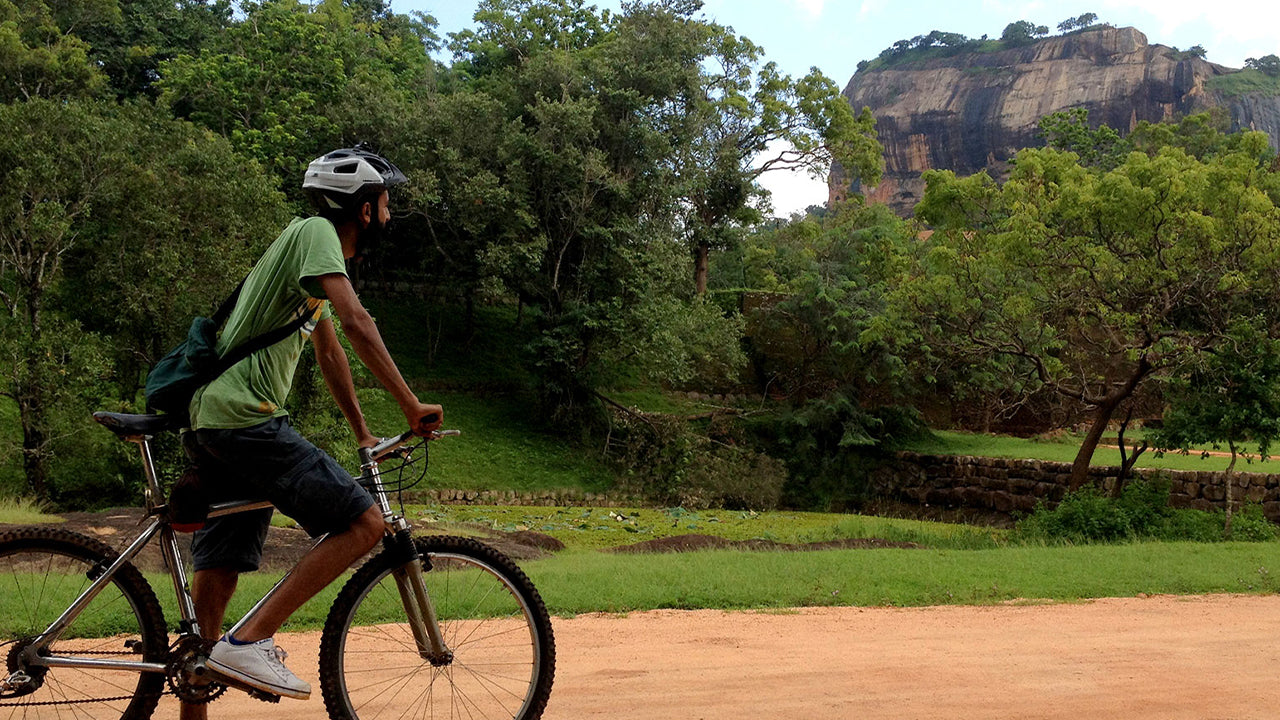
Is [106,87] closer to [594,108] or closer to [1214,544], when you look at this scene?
[594,108]

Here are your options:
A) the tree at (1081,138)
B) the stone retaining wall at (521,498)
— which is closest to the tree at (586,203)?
the stone retaining wall at (521,498)

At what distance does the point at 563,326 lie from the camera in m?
28.0

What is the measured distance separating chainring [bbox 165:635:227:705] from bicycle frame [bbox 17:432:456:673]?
1.2 inches

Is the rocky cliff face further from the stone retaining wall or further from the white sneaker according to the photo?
the white sneaker

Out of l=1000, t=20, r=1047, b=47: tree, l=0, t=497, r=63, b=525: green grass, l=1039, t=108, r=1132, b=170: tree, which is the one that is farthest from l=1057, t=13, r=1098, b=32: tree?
l=0, t=497, r=63, b=525: green grass

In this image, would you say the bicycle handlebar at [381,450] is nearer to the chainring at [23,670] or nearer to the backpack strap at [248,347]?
the backpack strap at [248,347]

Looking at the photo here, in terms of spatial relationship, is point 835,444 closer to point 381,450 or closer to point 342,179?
point 381,450

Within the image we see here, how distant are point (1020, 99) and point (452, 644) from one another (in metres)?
90.7

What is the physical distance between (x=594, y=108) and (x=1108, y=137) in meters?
30.0

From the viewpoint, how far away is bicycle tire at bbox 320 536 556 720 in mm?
3436

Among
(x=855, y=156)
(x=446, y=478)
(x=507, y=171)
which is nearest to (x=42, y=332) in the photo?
(x=446, y=478)

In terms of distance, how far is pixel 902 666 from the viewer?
540cm

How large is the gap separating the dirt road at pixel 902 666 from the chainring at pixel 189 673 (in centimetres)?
80

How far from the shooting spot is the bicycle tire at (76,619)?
3.41 metres
